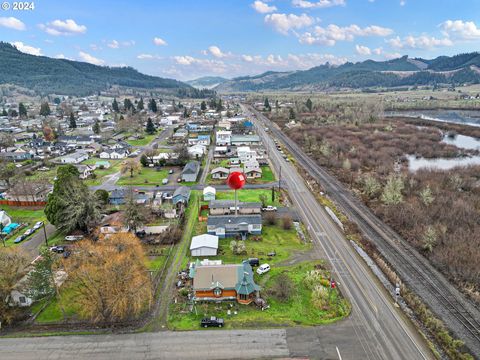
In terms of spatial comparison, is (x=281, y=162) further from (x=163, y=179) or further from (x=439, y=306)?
(x=439, y=306)

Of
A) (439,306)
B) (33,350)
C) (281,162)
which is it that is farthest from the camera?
(281,162)

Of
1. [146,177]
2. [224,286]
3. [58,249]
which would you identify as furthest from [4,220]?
[224,286]

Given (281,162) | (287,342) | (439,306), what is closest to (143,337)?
(287,342)

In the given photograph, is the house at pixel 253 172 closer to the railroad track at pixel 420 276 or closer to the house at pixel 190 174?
the house at pixel 190 174

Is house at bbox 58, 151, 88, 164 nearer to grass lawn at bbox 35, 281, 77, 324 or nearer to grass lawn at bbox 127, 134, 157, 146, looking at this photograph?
grass lawn at bbox 127, 134, 157, 146

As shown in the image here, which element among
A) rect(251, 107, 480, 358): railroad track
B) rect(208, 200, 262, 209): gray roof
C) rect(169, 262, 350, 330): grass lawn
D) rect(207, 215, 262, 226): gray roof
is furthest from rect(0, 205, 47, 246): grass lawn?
rect(251, 107, 480, 358): railroad track

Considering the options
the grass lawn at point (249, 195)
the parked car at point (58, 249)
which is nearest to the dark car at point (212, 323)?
the parked car at point (58, 249)
